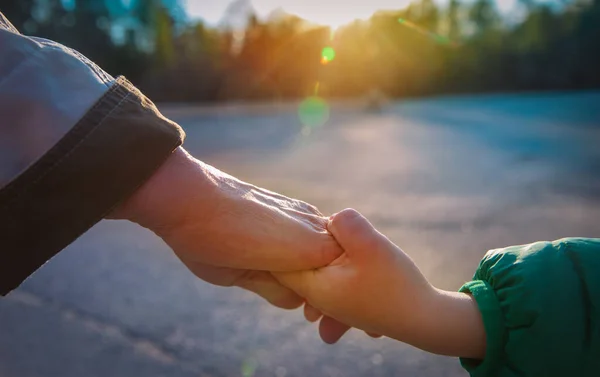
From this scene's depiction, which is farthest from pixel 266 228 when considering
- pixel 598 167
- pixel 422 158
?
pixel 422 158

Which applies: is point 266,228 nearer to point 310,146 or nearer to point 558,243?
point 558,243

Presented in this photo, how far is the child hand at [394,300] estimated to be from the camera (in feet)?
2.24

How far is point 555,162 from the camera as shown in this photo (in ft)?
10.1

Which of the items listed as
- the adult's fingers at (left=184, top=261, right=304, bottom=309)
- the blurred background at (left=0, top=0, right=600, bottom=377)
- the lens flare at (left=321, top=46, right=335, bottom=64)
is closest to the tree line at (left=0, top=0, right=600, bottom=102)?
the lens flare at (left=321, top=46, right=335, bottom=64)

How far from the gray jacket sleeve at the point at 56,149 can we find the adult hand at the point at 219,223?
0.05 meters

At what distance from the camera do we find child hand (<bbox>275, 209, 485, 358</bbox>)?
0.68 meters

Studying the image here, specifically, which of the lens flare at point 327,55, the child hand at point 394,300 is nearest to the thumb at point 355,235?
the child hand at point 394,300

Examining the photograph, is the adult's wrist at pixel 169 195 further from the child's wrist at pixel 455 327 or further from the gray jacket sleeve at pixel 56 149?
the child's wrist at pixel 455 327


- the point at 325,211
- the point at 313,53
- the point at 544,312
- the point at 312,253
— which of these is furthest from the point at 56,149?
the point at 313,53

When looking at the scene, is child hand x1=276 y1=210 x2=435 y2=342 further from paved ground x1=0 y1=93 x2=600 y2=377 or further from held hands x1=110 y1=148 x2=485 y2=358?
paved ground x1=0 y1=93 x2=600 y2=377

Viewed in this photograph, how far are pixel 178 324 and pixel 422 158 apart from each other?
264cm

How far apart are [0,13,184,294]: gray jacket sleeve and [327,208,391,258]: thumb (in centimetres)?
26

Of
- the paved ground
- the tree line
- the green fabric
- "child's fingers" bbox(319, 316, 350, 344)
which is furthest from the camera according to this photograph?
the tree line

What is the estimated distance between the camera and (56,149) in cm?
62
